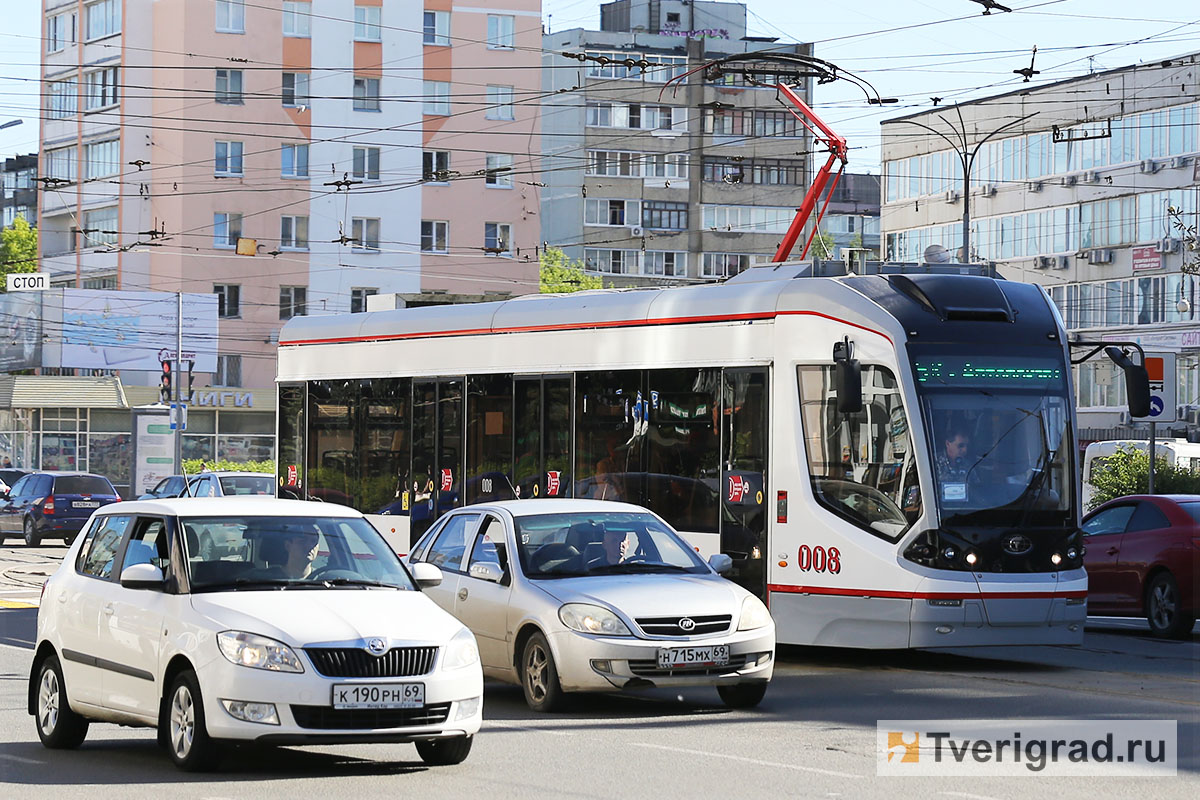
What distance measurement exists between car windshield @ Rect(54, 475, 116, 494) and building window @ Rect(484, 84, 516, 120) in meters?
42.5

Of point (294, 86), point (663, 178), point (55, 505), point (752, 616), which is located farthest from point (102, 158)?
point (752, 616)

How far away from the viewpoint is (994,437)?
16766mm

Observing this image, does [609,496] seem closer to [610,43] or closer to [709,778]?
[709,778]

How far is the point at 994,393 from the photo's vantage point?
1686 cm

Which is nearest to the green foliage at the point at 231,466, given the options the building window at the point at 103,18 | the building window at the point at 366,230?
the building window at the point at 366,230

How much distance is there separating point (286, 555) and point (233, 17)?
71496 mm

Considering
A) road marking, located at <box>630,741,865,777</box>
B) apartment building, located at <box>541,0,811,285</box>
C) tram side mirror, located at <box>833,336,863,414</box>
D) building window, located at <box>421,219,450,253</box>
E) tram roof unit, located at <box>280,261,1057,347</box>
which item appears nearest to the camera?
road marking, located at <box>630,741,865,777</box>

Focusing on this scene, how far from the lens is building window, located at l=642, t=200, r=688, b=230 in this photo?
100250 mm

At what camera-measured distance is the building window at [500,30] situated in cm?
8462

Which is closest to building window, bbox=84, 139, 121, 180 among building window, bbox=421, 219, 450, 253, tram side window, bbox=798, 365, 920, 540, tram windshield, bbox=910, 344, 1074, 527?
building window, bbox=421, 219, 450, 253

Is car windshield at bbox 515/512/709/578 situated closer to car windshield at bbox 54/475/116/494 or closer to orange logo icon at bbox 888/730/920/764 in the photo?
orange logo icon at bbox 888/730/920/764

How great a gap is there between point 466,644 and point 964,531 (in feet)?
22.2

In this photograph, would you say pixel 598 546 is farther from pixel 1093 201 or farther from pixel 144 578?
pixel 1093 201

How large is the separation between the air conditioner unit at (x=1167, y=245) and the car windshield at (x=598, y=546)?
57.1 metres
